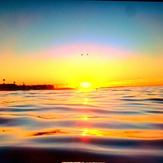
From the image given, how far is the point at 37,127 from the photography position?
4457 mm

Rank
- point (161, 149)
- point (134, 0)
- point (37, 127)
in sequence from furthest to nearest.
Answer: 1. point (37, 127)
2. point (134, 0)
3. point (161, 149)

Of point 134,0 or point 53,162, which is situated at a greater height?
point 134,0

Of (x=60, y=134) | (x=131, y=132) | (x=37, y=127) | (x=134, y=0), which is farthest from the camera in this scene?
(x=37, y=127)

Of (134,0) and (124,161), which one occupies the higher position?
(134,0)

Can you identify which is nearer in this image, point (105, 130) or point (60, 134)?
point (60, 134)

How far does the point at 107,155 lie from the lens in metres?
2.80

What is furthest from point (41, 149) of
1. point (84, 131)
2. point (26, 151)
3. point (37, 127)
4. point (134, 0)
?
point (134, 0)

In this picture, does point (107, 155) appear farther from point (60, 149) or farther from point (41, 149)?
point (41, 149)

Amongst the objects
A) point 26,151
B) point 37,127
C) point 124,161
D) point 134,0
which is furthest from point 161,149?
point 37,127

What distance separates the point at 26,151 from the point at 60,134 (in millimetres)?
943

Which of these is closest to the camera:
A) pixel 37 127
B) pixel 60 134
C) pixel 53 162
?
pixel 53 162

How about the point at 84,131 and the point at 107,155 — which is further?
the point at 84,131

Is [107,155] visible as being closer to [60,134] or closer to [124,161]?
[124,161]

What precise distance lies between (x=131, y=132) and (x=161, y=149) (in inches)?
40.5
